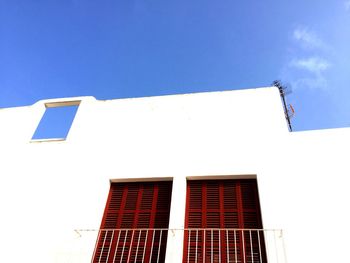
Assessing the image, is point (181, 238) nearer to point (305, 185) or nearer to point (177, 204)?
point (177, 204)

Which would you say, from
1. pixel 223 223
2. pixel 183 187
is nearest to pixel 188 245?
pixel 223 223

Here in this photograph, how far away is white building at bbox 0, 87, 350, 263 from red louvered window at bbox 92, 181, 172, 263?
0.02 metres

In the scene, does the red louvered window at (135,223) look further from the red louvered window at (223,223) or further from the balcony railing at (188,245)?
the red louvered window at (223,223)

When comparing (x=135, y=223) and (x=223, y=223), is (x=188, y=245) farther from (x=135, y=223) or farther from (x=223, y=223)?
(x=135, y=223)

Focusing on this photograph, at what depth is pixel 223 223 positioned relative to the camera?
5328 mm

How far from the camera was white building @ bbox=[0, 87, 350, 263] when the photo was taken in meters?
4.99

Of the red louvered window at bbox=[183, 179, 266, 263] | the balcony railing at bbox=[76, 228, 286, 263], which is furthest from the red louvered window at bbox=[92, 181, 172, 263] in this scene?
the red louvered window at bbox=[183, 179, 266, 263]

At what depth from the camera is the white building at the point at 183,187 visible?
16.4 feet

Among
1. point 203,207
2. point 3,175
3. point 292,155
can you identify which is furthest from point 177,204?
point 3,175

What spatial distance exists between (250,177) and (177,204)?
1627 millimetres

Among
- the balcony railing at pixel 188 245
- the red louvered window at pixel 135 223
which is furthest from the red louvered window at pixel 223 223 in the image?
the red louvered window at pixel 135 223

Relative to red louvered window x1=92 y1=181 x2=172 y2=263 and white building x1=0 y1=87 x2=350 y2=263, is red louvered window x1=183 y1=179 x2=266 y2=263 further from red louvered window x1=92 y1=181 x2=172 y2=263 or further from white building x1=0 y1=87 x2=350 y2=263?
red louvered window x1=92 y1=181 x2=172 y2=263

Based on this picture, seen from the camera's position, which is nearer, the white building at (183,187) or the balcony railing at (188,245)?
the balcony railing at (188,245)

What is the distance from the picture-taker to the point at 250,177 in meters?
5.77
